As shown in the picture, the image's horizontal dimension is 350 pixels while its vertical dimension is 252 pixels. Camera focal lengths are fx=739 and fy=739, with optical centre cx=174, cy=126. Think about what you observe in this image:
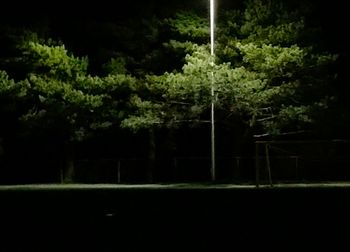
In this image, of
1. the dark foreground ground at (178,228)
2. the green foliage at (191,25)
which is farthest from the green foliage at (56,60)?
the dark foreground ground at (178,228)

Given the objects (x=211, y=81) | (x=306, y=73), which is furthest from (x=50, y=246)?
(x=306, y=73)

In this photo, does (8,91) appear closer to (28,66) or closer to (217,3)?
(28,66)

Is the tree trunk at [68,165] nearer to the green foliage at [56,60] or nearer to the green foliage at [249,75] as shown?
the green foliage at [56,60]

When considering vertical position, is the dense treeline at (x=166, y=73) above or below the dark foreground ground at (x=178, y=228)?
above

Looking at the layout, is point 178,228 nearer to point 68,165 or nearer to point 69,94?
point 69,94

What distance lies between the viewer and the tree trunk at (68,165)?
38.1 meters

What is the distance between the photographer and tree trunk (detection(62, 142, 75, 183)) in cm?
3812

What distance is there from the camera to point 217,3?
36688 millimetres

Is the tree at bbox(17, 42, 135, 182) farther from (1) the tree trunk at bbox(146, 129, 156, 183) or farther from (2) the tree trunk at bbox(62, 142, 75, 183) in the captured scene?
(1) the tree trunk at bbox(146, 129, 156, 183)

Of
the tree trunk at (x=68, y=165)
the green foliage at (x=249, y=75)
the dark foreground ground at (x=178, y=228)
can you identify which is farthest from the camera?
the tree trunk at (x=68, y=165)

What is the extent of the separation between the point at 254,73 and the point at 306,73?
269cm

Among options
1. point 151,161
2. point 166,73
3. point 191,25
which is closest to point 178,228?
point 166,73

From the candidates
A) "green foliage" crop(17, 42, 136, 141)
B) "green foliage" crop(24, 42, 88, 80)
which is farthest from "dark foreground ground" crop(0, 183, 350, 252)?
"green foliage" crop(24, 42, 88, 80)

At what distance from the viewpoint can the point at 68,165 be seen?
38469 mm
